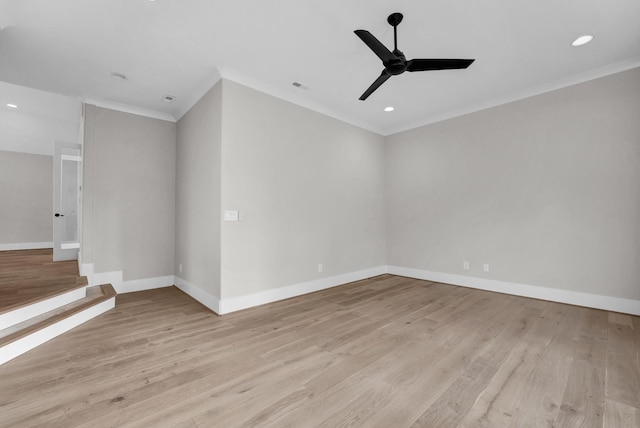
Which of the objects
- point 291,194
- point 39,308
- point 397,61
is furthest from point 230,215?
point 397,61

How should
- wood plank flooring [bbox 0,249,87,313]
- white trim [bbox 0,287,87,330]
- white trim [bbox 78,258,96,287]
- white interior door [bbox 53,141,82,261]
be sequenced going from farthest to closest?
white interior door [bbox 53,141,82,261] < white trim [bbox 78,258,96,287] < wood plank flooring [bbox 0,249,87,313] < white trim [bbox 0,287,87,330]

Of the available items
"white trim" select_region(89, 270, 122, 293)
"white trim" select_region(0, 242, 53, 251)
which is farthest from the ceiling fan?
"white trim" select_region(0, 242, 53, 251)

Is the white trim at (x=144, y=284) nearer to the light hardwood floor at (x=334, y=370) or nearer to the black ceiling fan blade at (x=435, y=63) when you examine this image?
the light hardwood floor at (x=334, y=370)

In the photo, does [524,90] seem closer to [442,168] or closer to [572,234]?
[442,168]

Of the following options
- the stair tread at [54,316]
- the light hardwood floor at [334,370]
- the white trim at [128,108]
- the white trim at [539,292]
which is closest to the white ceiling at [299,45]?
the white trim at [128,108]

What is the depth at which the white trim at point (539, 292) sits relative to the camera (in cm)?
321

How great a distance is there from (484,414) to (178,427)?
1.71 m

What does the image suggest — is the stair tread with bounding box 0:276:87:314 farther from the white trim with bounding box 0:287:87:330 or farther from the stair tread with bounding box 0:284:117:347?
the stair tread with bounding box 0:284:117:347

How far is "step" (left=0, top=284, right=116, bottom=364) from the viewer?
2194mm

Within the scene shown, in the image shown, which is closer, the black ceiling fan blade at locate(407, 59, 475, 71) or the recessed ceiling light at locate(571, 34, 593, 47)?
the black ceiling fan blade at locate(407, 59, 475, 71)

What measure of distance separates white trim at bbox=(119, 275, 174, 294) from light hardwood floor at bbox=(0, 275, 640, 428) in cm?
89

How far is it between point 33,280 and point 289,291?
3.29 meters

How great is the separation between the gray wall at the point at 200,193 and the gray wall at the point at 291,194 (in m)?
0.17

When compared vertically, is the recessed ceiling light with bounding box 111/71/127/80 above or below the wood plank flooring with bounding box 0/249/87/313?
above
